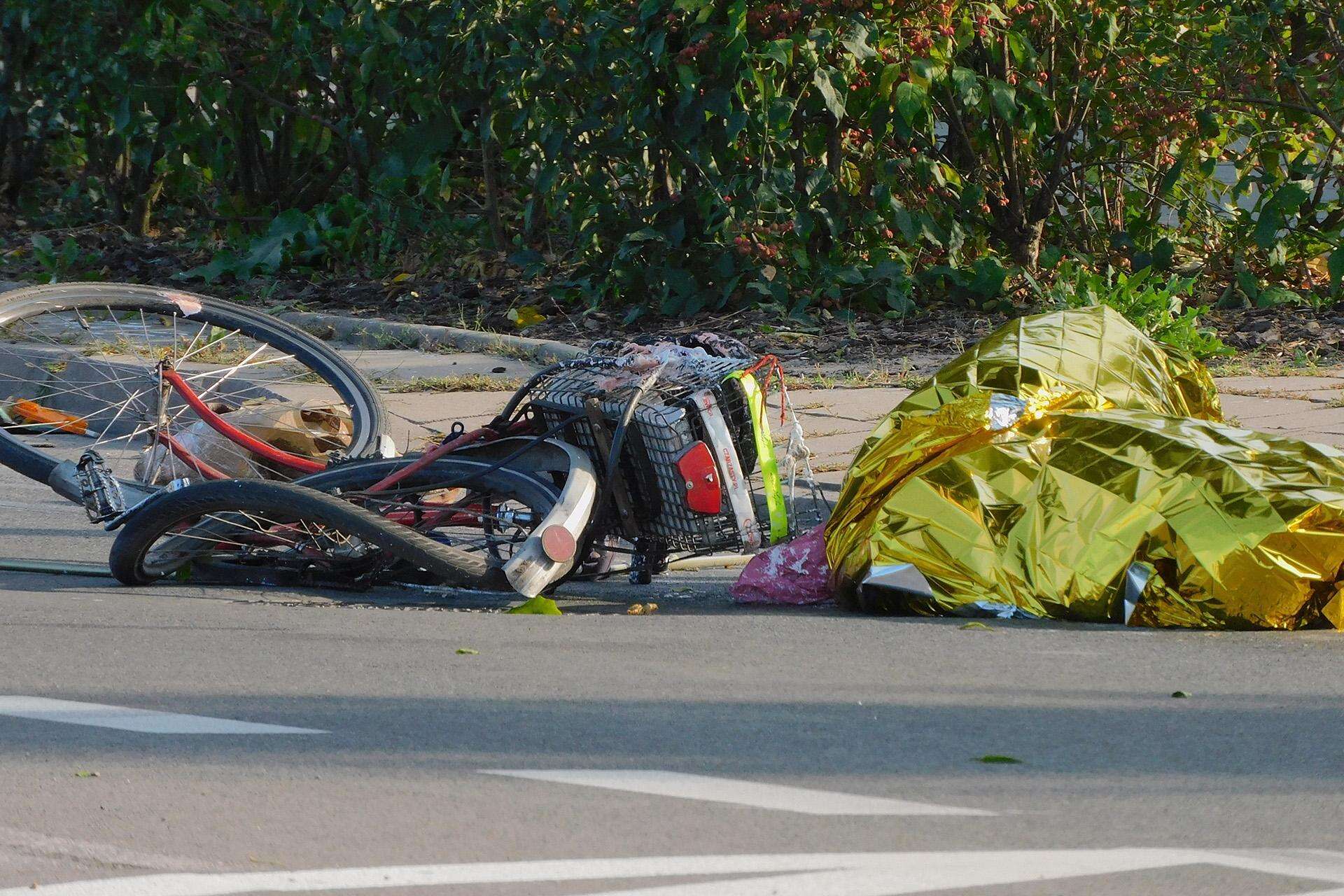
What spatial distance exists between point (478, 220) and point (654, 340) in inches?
252

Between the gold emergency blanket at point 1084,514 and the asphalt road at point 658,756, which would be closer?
the asphalt road at point 658,756

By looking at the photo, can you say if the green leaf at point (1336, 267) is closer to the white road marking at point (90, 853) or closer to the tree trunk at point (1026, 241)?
the tree trunk at point (1026, 241)

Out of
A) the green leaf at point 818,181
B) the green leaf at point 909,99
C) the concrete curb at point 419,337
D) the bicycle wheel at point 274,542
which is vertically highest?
the green leaf at point 909,99

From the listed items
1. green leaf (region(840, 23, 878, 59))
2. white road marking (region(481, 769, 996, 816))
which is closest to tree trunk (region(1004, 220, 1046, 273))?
green leaf (region(840, 23, 878, 59))

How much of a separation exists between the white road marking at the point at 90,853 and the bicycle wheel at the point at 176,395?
2524mm

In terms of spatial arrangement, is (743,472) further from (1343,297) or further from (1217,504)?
(1343,297)

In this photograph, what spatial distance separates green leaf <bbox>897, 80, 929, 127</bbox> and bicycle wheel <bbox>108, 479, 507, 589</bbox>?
5.25 metres

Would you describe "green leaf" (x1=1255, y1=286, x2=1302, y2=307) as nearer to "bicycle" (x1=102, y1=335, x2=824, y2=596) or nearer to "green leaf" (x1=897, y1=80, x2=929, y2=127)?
"green leaf" (x1=897, y1=80, x2=929, y2=127)

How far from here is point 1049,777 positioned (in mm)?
2955

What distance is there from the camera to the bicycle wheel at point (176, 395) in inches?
213

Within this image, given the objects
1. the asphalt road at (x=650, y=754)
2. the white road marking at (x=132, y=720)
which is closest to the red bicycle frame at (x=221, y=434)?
the asphalt road at (x=650, y=754)

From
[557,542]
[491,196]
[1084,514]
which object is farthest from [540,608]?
[491,196]

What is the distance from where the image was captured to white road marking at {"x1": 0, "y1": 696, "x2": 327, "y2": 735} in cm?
320

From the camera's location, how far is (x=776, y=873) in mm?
2469
